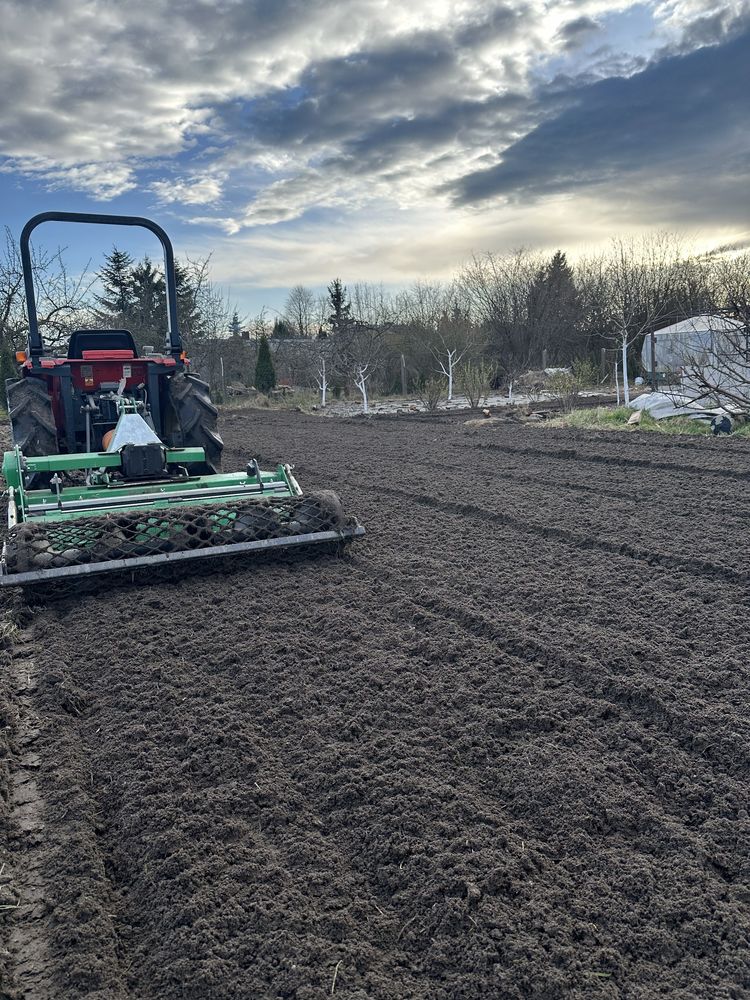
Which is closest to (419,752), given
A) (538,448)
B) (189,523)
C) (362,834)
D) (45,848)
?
(362,834)

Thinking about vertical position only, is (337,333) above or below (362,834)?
above

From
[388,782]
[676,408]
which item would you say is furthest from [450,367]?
[388,782]

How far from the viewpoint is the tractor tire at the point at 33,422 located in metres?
6.48

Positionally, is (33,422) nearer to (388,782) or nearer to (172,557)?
(172,557)

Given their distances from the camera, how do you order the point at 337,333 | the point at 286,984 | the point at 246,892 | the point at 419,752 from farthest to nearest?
the point at 337,333 < the point at 419,752 < the point at 246,892 < the point at 286,984

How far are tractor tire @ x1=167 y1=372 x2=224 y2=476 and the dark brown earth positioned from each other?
6.66 feet

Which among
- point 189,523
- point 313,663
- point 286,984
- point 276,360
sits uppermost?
point 276,360

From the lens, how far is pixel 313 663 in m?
3.73

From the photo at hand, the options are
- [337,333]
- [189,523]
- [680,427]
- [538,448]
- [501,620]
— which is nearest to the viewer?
[501,620]

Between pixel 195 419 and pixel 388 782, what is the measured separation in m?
4.83

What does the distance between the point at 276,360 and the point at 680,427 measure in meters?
23.5

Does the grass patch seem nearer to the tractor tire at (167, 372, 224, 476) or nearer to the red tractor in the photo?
the tractor tire at (167, 372, 224, 476)

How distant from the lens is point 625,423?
557 inches

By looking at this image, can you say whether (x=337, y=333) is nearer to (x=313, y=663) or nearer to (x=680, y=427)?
(x=680, y=427)
